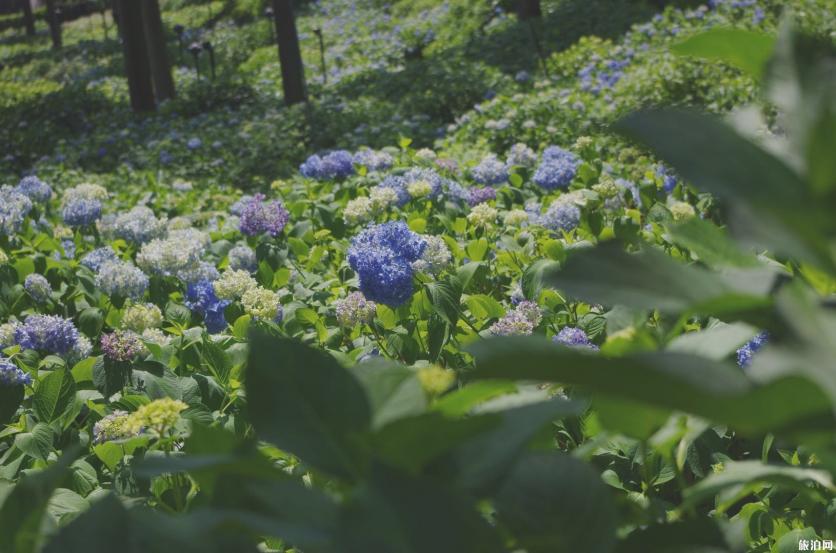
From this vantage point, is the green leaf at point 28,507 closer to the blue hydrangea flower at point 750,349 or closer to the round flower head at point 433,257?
the blue hydrangea flower at point 750,349

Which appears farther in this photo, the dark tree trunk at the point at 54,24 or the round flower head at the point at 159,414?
the dark tree trunk at the point at 54,24

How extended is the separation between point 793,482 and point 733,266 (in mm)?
166

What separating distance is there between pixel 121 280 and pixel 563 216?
1.61 m

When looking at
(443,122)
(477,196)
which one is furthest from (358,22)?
(477,196)

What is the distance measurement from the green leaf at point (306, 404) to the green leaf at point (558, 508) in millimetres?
95

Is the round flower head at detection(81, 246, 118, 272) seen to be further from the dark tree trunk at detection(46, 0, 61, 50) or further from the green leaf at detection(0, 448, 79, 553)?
the dark tree trunk at detection(46, 0, 61, 50)

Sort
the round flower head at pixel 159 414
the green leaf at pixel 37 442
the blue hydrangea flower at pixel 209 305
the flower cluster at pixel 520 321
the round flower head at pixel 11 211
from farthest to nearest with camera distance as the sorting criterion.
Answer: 1. the round flower head at pixel 11 211
2. the blue hydrangea flower at pixel 209 305
3. the flower cluster at pixel 520 321
4. the green leaf at pixel 37 442
5. the round flower head at pixel 159 414

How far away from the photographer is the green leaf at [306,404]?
54 centimetres

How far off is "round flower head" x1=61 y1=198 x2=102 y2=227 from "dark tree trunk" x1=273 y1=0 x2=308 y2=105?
7935 mm

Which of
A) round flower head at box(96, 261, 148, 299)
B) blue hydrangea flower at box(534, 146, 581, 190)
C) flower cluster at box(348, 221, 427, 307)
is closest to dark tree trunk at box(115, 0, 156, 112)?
blue hydrangea flower at box(534, 146, 581, 190)

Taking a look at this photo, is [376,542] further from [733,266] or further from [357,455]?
[733,266]

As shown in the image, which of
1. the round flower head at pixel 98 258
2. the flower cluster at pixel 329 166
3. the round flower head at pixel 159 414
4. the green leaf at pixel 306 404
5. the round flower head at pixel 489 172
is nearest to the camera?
the green leaf at pixel 306 404

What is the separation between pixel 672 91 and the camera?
8078 millimetres

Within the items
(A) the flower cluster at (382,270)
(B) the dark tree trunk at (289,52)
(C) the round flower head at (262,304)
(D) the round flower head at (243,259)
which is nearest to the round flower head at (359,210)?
(D) the round flower head at (243,259)
